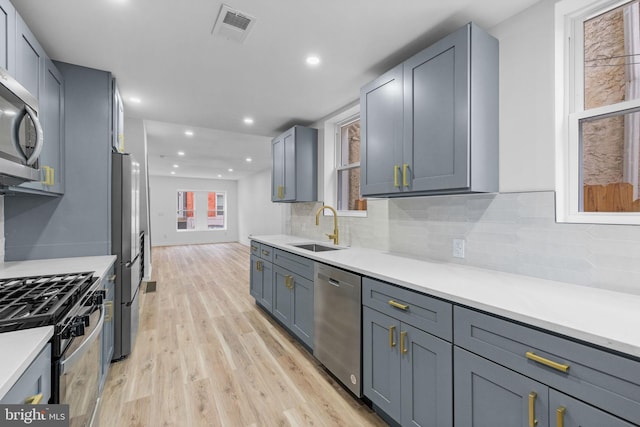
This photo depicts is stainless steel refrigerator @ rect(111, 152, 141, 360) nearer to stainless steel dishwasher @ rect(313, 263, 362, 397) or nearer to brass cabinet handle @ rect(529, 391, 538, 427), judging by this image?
stainless steel dishwasher @ rect(313, 263, 362, 397)

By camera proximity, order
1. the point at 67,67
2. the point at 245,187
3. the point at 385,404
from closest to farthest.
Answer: the point at 385,404 → the point at 67,67 → the point at 245,187

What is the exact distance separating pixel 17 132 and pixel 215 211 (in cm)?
1050

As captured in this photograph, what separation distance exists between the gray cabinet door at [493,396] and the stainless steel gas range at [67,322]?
158 centimetres

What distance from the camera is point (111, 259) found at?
88.1 inches

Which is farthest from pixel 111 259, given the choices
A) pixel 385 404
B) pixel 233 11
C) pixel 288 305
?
pixel 385 404

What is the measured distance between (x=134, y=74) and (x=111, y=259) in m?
1.58

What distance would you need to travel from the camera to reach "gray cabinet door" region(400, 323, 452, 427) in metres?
1.32

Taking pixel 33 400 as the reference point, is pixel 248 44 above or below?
above

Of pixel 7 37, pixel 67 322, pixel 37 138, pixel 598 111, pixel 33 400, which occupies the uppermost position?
pixel 7 37

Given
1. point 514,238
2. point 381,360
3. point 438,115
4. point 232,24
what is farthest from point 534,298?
point 232,24

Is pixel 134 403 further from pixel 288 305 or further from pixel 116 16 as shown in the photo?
pixel 116 16

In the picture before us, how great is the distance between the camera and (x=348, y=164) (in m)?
3.44

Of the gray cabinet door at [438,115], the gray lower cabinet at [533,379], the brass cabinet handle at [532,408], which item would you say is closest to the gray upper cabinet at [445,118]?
the gray cabinet door at [438,115]

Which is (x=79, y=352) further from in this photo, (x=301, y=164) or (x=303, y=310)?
(x=301, y=164)
